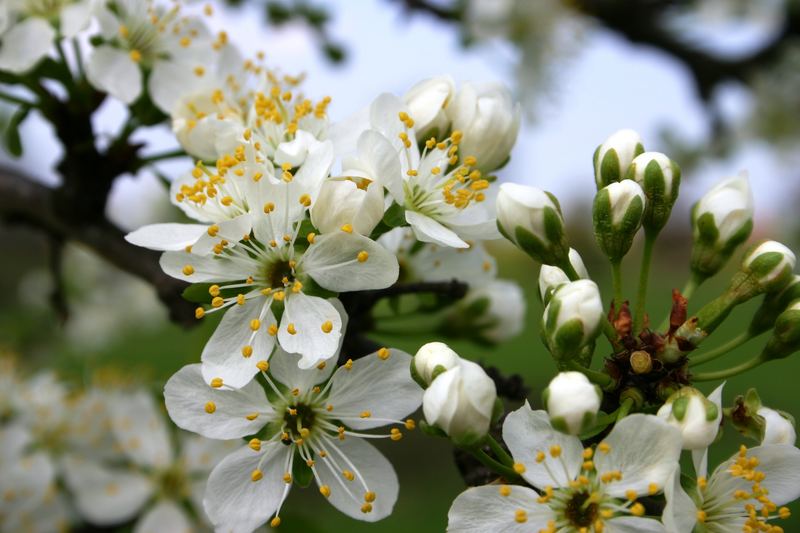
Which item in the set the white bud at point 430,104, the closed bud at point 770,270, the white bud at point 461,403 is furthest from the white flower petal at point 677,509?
the white bud at point 430,104

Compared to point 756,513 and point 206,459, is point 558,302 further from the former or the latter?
point 206,459

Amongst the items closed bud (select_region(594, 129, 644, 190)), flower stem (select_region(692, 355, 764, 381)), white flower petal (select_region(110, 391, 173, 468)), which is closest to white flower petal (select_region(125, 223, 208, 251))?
closed bud (select_region(594, 129, 644, 190))

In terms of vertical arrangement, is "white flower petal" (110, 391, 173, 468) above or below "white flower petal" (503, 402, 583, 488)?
below

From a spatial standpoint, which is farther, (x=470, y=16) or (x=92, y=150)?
(x=470, y=16)

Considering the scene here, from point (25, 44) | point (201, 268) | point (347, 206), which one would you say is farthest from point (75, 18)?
point (347, 206)

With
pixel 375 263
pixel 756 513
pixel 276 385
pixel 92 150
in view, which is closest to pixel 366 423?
pixel 276 385

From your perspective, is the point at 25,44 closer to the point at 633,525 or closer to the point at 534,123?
the point at 633,525

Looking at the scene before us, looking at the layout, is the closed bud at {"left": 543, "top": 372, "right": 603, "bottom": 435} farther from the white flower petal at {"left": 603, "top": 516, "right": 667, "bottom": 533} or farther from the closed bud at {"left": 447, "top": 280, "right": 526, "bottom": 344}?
the closed bud at {"left": 447, "top": 280, "right": 526, "bottom": 344}
